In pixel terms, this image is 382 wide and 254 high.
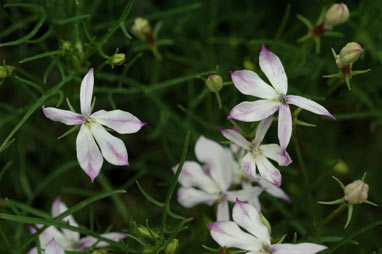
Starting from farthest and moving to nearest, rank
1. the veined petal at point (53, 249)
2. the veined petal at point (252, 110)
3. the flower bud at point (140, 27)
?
1. the flower bud at point (140, 27)
2. the veined petal at point (53, 249)
3. the veined petal at point (252, 110)

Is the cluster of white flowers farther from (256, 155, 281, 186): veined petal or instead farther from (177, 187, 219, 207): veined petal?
(177, 187, 219, 207): veined petal

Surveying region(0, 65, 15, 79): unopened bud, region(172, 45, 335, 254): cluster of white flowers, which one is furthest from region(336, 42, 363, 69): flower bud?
region(0, 65, 15, 79): unopened bud

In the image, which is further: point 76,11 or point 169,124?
point 169,124

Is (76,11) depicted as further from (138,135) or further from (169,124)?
(138,135)

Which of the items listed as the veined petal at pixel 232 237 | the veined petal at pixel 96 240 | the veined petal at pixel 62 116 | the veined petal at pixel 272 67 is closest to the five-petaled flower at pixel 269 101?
the veined petal at pixel 272 67

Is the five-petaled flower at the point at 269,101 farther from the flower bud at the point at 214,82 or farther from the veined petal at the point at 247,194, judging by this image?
the veined petal at the point at 247,194

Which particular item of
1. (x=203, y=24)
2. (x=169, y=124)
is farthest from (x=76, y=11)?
(x=203, y=24)
